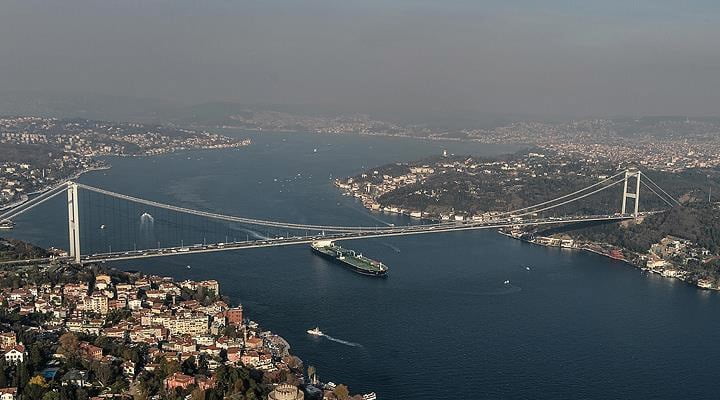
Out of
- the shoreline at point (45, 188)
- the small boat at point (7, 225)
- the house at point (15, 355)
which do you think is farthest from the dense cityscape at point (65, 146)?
the house at point (15, 355)

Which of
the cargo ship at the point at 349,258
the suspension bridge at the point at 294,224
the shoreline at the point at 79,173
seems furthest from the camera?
the shoreline at the point at 79,173

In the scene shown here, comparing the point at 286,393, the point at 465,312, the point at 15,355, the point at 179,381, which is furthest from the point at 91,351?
the point at 465,312

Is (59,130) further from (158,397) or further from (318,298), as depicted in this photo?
(158,397)

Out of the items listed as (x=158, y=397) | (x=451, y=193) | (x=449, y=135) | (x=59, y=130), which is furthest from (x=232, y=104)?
(x=158, y=397)

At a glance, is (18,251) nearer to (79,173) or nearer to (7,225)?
(7,225)

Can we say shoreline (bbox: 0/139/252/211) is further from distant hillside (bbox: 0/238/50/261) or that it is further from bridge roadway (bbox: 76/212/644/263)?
bridge roadway (bbox: 76/212/644/263)

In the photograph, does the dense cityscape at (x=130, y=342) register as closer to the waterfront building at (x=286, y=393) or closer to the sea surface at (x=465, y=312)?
the waterfront building at (x=286, y=393)
